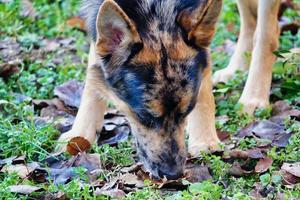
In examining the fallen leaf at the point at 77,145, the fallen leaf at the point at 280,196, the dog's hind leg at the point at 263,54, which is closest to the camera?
the fallen leaf at the point at 280,196

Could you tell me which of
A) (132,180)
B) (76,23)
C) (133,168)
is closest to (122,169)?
(133,168)

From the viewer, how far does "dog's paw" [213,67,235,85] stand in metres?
7.45

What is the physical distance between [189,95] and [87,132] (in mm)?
1200

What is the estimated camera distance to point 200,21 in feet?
17.3

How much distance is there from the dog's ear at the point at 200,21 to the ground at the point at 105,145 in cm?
87

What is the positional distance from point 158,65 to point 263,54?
2.13 m

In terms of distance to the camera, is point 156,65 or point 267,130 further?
point 267,130

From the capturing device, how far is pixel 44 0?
9.48 m

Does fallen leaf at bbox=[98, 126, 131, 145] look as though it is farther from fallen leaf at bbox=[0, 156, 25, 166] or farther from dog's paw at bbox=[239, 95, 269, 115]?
dog's paw at bbox=[239, 95, 269, 115]

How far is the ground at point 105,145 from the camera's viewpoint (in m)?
5.12

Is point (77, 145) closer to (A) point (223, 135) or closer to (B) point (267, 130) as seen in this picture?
(A) point (223, 135)

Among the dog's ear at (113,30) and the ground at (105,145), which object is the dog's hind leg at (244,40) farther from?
the dog's ear at (113,30)

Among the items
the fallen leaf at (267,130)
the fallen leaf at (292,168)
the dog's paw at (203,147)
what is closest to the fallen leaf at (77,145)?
the dog's paw at (203,147)

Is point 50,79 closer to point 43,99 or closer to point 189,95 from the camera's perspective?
point 43,99
